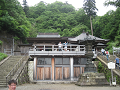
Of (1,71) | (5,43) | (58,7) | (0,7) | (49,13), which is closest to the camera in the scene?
(1,71)

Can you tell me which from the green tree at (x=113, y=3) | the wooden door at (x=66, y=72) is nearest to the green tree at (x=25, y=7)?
the green tree at (x=113, y=3)

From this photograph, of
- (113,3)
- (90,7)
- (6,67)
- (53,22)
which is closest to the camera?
(6,67)

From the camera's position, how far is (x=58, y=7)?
59.1 m

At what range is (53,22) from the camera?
4825 cm

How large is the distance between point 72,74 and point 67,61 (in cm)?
197

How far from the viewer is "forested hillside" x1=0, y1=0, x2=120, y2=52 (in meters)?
26.8

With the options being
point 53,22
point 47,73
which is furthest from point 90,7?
point 47,73

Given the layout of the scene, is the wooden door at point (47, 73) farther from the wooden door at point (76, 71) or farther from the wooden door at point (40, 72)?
the wooden door at point (76, 71)

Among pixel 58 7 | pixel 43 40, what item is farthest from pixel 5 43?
pixel 58 7

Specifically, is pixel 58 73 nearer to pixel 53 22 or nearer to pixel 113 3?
pixel 113 3

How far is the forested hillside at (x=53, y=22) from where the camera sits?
26.8m

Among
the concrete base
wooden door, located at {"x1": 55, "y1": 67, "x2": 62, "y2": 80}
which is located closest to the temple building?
wooden door, located at {"x1": 55, "y1": 67, "x2": 62, "y2": 80}

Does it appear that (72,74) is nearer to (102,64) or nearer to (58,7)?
(102,64)

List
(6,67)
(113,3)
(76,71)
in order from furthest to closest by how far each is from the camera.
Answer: (113,3)
(76,71)
(6,67)
